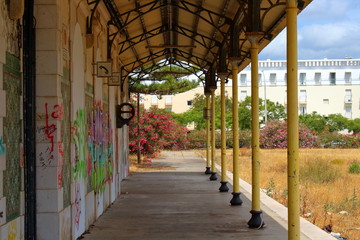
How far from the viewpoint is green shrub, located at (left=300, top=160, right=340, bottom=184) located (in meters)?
17.0

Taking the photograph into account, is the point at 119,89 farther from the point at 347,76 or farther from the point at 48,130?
the point at 347,76

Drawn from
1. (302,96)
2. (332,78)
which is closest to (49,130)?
(302,96)

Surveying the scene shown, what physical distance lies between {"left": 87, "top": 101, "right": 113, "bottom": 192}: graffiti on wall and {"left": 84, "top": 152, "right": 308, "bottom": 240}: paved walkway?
0.76 m

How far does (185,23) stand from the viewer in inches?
561

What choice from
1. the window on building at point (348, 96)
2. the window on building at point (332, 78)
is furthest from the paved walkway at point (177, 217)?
the window on building at point (332, 78)

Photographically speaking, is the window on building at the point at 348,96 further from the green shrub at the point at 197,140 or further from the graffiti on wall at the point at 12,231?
the graffiti on wall at the point at 12,231

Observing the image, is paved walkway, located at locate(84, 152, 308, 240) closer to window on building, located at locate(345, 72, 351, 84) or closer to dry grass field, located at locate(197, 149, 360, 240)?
dry grass field, located at locate(197, 149, 360, 240)

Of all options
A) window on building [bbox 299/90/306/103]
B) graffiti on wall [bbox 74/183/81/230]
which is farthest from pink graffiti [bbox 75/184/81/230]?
window on building [bbox 299/90/306/103]

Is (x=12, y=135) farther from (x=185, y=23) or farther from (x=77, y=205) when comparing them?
(x=185, y=23)

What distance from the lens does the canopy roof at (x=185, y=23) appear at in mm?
10383

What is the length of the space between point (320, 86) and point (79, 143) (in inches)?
2388

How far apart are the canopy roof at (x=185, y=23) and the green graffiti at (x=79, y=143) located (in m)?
2.22

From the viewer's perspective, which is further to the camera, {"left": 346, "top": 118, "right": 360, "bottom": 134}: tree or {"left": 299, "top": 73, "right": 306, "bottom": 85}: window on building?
{"left": 299, "top": 73, "right": 306, "bottom": 85}: window on building

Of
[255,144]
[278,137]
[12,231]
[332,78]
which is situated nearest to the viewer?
[12,231]
